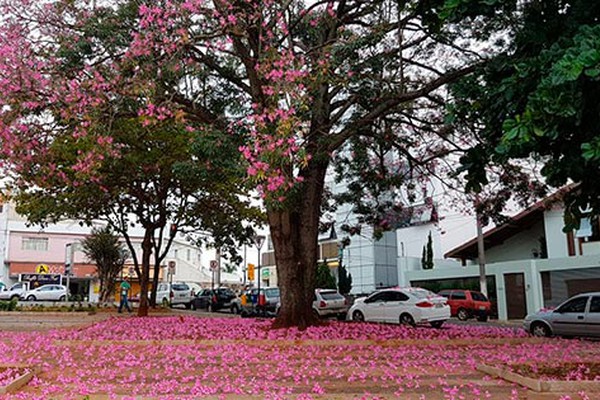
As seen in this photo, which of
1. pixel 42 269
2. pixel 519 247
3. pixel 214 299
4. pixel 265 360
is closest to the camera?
pixel 265 360

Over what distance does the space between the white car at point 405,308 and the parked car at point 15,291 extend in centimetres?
2796

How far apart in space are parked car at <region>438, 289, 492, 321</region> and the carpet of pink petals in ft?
38.8

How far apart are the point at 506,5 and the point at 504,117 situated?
1.29m

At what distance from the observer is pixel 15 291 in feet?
132

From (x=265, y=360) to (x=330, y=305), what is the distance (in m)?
12.3

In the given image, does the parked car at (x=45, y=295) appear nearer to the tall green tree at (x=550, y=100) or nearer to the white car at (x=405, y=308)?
the white car at (x=405, y=308)

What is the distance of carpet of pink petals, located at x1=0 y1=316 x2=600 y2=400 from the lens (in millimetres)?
7176

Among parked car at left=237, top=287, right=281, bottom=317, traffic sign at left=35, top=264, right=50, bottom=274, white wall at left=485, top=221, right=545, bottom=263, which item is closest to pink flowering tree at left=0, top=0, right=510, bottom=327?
parked car at left=237, top=287, right=281, bottom=317

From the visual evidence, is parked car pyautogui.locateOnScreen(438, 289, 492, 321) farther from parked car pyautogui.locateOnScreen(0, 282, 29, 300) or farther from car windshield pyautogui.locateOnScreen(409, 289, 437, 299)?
parked car pyautogui.locateOnScreen(0, 282, 29, 300)

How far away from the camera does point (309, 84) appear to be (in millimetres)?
10352

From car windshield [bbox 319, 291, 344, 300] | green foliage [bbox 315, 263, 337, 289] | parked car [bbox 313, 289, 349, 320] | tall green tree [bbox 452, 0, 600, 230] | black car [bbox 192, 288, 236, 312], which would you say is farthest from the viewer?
green foliage [bbox 315, 263, 337, 289]

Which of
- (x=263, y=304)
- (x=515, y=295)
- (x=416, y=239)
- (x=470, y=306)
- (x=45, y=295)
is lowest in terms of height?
(x=470, y=306)

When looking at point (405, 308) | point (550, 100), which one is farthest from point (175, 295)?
point (550, 100)

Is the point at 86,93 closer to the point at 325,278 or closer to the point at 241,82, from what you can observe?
the point at 241,82
